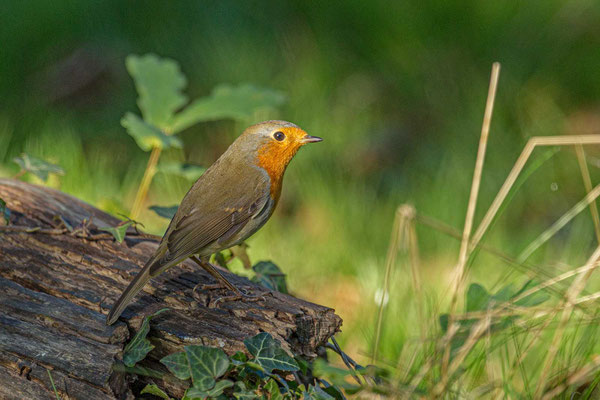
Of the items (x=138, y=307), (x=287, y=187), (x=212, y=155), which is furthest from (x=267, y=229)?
(x=138, y=307)

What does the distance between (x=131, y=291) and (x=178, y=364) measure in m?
0.41

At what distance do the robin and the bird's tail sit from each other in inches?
1.8

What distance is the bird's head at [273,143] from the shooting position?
3.33 meters

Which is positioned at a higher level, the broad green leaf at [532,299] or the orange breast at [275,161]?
the orange breast at [275,161]

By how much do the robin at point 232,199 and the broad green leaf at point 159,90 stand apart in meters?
0.69

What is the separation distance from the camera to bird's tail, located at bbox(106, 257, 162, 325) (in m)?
2.62

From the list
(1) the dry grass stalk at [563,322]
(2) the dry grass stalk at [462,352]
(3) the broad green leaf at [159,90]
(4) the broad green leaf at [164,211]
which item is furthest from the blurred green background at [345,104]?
(2) the dry grass stalk at [462,352]

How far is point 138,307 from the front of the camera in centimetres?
277

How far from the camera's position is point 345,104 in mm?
6012

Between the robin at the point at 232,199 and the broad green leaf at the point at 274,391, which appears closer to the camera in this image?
the broad green leaf at the point at 274,391

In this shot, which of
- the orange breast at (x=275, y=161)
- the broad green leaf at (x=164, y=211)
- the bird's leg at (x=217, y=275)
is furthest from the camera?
the broad green leaf at (x=164, y=211)

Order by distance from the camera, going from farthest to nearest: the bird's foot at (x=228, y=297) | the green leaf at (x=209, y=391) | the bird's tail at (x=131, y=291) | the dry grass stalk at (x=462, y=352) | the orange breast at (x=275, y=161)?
the orange breast at (x=275, y=161) → the bird's foot at (x=228, y=297) → the bird's tail at (x=131, y=291) → the dry grass stalk at (x=462, y=352) → the green leaf at (x=209, y=391)

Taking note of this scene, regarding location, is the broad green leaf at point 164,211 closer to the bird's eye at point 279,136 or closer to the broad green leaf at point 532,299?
the bird's eye at point 279,136

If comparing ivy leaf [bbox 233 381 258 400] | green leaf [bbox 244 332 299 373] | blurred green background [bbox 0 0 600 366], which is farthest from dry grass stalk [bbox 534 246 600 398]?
blurred green background [bbox 0 0 600 366]
